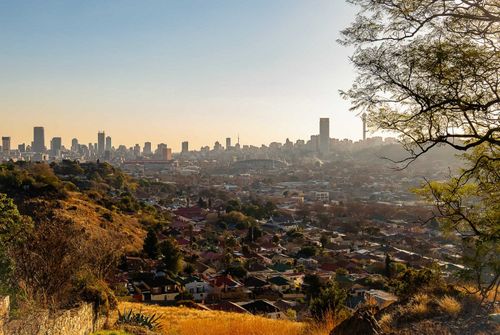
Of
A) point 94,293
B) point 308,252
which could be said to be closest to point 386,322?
point 94,293

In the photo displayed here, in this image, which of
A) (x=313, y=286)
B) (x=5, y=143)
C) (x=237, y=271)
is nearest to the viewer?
(x=313, y=286)

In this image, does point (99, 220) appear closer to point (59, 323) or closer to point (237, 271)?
point (237, 271)

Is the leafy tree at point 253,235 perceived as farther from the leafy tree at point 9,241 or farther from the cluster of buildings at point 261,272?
the leafy tree at point 9,241

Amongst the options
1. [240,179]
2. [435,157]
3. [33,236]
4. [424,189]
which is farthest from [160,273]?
[435,157]

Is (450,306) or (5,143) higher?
(5,143)

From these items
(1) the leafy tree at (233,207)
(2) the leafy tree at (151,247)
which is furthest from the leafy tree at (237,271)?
(1) the leafy tree at (233,207)

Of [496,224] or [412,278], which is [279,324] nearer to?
[412,278]

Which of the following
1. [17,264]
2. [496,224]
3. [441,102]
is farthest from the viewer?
[17,264]
